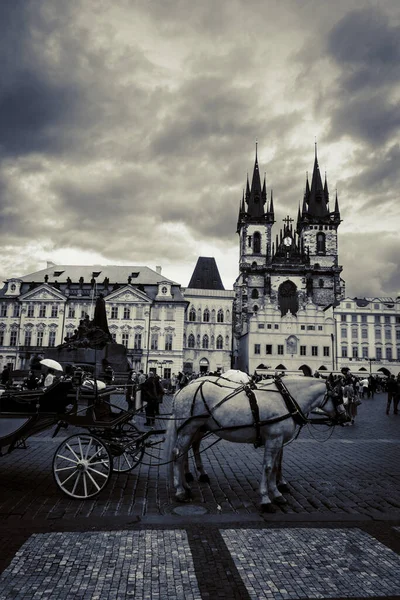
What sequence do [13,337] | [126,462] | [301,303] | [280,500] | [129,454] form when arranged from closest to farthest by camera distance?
[280,500], [129,454], [126,462], [13,337], [301,303]

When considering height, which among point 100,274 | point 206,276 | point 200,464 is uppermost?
point 206,276

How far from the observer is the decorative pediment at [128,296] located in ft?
201

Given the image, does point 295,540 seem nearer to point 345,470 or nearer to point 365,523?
point 365,523

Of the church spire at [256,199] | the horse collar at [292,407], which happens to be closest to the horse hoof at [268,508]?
the horse collar at [292,407]

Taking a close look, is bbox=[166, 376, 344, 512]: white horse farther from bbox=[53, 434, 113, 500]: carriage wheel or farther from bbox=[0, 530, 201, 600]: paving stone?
bbox=[0, 530, 201, 600]: paving stone

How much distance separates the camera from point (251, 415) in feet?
20.9

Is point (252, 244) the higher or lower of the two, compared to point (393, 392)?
higher

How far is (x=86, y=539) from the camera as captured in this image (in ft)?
15.4

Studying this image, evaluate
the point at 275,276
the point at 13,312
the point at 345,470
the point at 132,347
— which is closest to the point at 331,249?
the point at 275,276

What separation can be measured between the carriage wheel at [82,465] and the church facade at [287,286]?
2318 inches

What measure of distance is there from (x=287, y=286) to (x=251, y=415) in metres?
76.2

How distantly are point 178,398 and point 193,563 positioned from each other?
2.99 meters

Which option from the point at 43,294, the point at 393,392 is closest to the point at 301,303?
the point at 43,294

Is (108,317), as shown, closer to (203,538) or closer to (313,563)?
(203,538)
